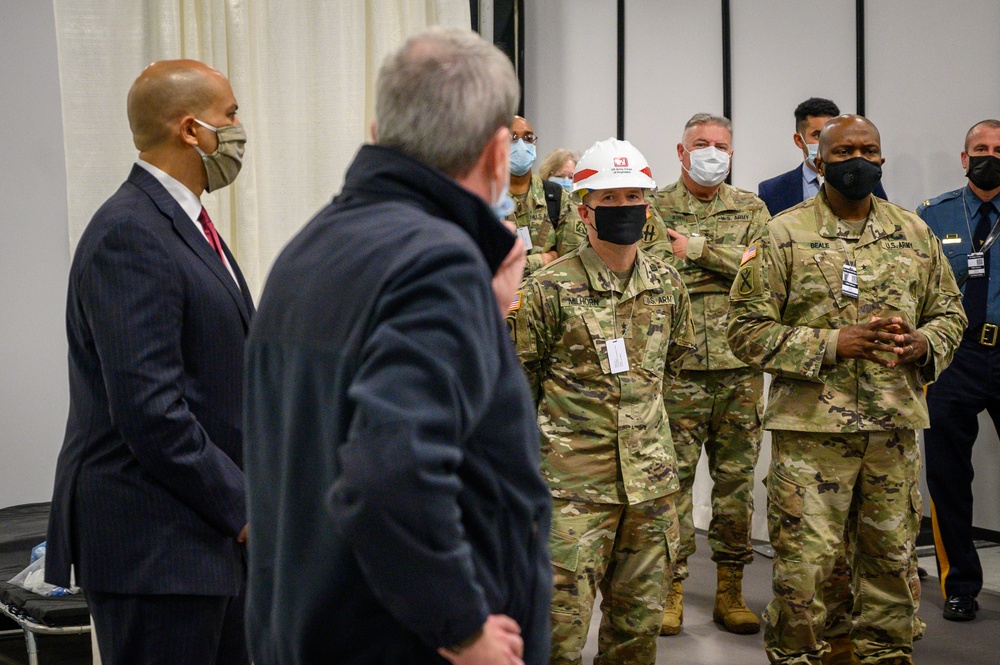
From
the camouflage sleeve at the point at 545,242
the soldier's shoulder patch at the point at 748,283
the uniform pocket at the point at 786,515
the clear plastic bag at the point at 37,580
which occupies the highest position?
the camouflage sleeve at the point at 545,242

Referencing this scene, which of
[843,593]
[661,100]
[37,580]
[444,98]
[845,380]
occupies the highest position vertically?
[661,100]

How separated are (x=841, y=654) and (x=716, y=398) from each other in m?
1.18

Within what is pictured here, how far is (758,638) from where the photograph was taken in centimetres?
399

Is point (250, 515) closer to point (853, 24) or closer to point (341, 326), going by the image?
point (341, 326)

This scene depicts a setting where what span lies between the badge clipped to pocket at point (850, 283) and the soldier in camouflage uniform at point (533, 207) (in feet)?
4.95

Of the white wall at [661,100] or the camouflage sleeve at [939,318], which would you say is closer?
the camouflage sleeve at [939,318]

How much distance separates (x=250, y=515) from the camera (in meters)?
1.38

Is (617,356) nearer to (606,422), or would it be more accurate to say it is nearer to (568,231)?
(606,422)

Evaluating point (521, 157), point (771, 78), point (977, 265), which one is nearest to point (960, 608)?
point (977, 265)

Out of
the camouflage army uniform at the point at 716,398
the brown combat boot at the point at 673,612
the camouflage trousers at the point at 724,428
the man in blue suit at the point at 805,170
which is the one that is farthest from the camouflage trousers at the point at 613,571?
the man in blue suit at the point at 805,170

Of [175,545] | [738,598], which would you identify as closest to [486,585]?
[175,545]

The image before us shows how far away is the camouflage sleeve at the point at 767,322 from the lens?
3.15 m

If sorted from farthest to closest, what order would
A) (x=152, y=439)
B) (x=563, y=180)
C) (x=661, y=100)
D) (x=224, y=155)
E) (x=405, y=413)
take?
(x=661, y=100) → (x=563, y=180) → (x=224, y=155) → (x=152, y=439) → (x=405, y=413)

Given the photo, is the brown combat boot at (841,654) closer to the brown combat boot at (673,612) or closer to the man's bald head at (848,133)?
the brown combat boot at (673,612)
